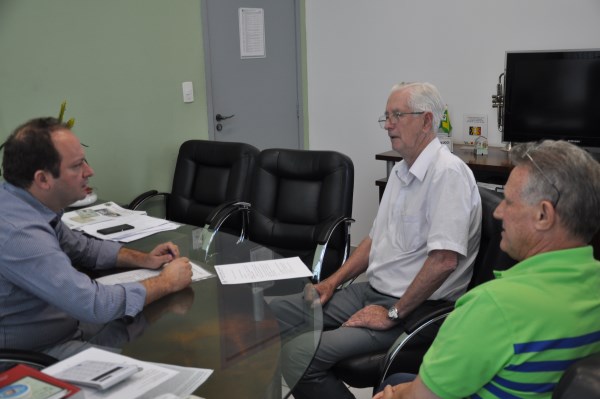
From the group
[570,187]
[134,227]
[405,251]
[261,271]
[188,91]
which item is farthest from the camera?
[188,91]

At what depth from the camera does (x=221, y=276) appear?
210 cm

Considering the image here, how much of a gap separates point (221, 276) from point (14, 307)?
0.66m

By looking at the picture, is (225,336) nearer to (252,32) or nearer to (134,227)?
(134,227)

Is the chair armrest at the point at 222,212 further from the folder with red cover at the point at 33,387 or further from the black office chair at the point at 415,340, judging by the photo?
the folder with red cover at the point at 33,387

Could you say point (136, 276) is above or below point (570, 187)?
below

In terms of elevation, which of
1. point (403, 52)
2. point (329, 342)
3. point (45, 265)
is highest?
point (403, 52)

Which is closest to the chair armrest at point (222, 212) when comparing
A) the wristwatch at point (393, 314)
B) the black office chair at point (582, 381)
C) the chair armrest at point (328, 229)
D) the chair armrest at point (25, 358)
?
the chair armrest at point (328, 229)

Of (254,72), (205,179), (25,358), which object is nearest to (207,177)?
(205,179)

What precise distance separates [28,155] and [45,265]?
14.3 inches

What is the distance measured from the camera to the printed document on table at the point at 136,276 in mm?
2057

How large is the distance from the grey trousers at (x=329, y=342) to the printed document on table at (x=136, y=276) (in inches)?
12.7

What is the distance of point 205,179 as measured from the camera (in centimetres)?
360

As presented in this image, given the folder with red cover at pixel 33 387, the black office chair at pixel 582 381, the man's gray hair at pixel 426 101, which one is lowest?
the folder with red cover at pixel 33 387

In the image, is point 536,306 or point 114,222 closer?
point 536,306
